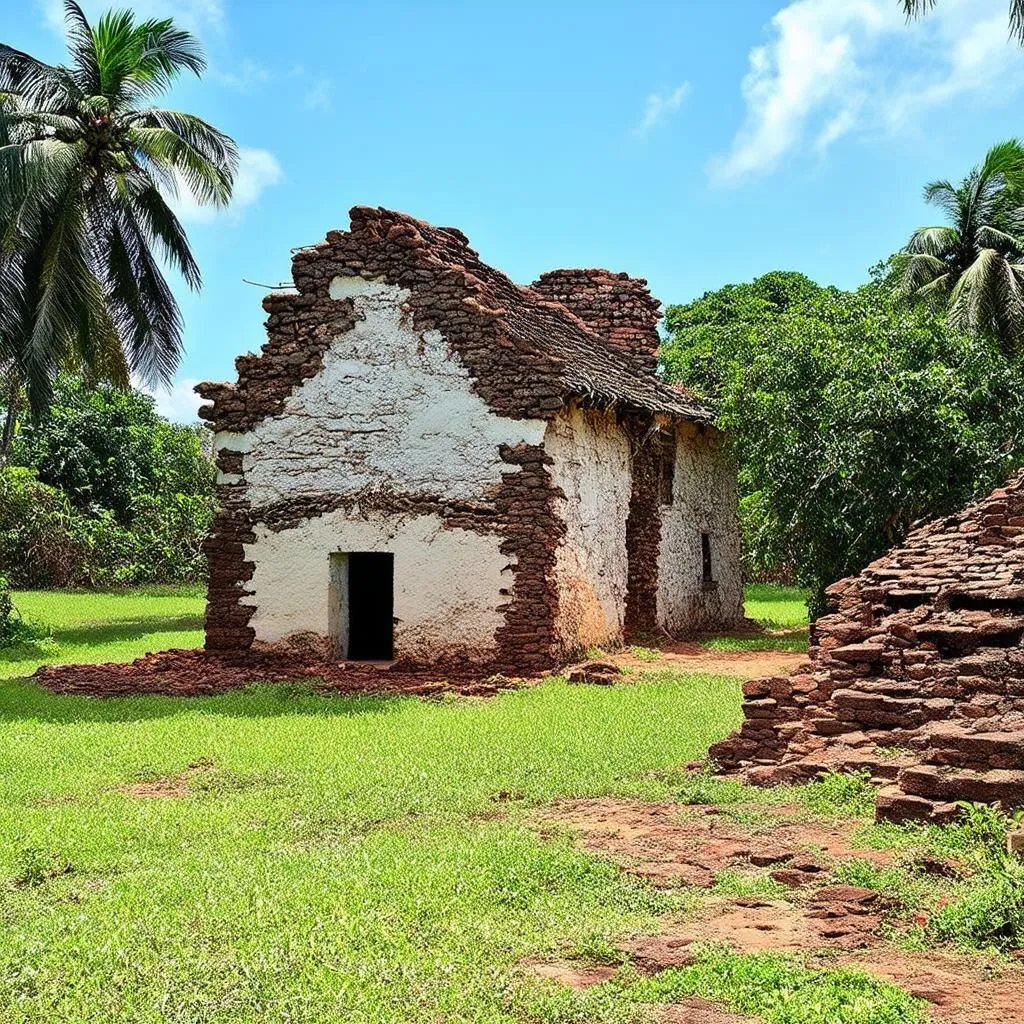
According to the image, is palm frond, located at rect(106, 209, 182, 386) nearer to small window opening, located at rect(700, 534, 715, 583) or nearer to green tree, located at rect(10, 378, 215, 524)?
small window opening, located at rect(700, 534, 715, 583)

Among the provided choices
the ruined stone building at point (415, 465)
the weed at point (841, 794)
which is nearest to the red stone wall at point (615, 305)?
the ruined stone building at point (415, 465)

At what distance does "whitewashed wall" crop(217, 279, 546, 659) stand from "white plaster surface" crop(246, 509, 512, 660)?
1 cm

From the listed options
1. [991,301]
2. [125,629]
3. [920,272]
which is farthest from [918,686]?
[920,272]

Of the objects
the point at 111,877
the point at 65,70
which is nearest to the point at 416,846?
the point at 111,877

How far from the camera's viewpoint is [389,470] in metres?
16.4

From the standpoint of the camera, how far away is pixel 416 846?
7262 millimetres

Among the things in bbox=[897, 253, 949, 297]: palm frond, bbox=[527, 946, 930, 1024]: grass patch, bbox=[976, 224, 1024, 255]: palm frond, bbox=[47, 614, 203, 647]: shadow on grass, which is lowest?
bbox=[527, 946, 930, 1024]: grass patch

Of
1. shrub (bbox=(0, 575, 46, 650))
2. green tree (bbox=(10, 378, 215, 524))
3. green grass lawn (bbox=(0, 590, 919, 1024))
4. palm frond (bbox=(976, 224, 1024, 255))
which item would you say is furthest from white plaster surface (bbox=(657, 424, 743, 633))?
green tree (bbox=(10, 378, 215, 524))

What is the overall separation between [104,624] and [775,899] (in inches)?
802

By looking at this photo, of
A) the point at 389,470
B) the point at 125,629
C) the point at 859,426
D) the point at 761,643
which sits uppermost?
the point at 859,426

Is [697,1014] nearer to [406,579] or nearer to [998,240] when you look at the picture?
[406,579]

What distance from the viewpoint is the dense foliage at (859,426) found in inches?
678

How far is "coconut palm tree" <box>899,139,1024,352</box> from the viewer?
26.8 metres

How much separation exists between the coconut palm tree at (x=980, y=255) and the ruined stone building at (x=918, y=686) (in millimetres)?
17484
